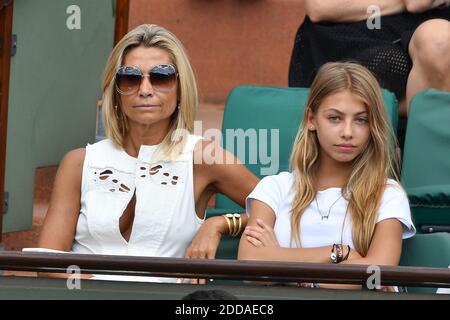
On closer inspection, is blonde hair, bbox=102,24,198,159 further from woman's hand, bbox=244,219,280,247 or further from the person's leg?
the person's leg

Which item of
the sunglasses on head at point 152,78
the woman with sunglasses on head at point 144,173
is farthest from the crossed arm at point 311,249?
the sunglasses on head at point 152,78

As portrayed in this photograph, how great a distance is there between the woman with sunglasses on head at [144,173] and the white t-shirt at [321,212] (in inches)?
6.1

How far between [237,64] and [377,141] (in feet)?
9.81

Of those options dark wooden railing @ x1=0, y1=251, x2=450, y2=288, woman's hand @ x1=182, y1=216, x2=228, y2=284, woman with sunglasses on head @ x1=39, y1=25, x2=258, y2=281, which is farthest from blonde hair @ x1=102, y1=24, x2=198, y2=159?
dark wooden railing @ x1=0, y1=251, x2=450, y2=288

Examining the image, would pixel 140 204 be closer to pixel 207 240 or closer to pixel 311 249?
pixel 207 240

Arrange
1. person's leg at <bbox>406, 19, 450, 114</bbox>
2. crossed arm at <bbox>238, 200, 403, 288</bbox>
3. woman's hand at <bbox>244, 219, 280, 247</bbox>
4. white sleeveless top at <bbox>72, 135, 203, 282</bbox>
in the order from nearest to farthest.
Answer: crossed arm at <bbox>238, 200, 403, 288</bbox>
woman's hand at <bbox>244, 219, 280, 247</bbox>
white sleeveless top at <bbox>72, 135, 203, 282</bbox>
person's leg at <bbox>406, 19, 450, 114</bbox>

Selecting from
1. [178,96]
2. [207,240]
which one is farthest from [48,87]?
[207,240]

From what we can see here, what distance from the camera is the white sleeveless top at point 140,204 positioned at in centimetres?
397

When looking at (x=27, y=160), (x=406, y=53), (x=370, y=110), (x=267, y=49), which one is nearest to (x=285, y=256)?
(x=370, y=110)

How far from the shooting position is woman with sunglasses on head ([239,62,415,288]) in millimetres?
3768

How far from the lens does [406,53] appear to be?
491 centimetres

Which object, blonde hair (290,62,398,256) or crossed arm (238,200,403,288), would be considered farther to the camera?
blonde hair (290,62,398,256)

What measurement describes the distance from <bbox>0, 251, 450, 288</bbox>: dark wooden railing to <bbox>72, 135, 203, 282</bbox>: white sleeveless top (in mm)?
774

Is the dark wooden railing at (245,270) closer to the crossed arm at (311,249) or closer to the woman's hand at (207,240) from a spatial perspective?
the crossed arm at (311,249)
